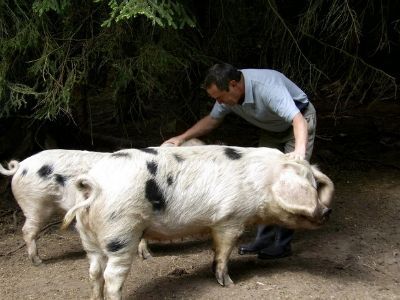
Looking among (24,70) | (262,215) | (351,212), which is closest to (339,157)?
(351,212)

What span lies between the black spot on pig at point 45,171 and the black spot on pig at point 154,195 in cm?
139

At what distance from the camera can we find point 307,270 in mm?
4625

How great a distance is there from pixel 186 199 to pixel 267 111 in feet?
3.43

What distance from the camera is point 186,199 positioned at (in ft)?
13.2

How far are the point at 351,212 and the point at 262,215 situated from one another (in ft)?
6.92

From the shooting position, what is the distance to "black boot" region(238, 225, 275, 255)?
16.6 feet

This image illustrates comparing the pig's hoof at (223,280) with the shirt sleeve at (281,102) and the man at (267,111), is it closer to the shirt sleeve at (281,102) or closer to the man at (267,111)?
the man at (267,111)

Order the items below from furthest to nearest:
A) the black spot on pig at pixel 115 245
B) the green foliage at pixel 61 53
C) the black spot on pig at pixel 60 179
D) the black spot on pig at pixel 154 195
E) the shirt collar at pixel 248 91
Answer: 1. the green foliage at pixel 61 53
2. the black spot on pig at pixel 60 179
3. the shirt collar at pixel 248 91
4. the black spot on pig at pixel 154 195
5. the black spot on pig at pixel 115 245

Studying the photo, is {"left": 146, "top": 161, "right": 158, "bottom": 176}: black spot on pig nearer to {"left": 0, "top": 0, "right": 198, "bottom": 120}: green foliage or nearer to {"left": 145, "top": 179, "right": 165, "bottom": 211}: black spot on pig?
{"left": 145, "top": 179, "right": 165, "bottom": 211}: black spot on pig

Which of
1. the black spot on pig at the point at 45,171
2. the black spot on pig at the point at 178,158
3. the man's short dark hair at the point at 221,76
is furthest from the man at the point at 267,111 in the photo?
the black spot on pig at the point at 45,171

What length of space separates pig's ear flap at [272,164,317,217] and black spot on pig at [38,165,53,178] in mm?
1990

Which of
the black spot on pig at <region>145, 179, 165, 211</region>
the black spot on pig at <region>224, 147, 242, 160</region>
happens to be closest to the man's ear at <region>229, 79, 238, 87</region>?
the black spot on pig at <region>224, 147, 242, 160</region>

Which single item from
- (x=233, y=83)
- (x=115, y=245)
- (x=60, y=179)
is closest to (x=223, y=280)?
(x=115, y=245)

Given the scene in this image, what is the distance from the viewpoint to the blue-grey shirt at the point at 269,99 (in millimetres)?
4312
